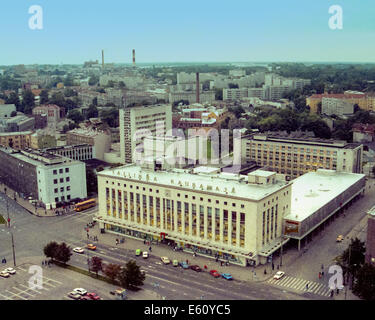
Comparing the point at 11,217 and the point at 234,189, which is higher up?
the point at 234,189

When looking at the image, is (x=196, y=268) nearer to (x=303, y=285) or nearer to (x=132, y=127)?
(x=303, y=285)

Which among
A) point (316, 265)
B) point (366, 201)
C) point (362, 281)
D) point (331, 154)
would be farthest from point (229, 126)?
point (362, 281)

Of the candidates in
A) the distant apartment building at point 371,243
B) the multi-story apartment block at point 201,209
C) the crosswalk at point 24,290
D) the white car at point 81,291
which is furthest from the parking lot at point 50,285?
the distant apartment building at point 371,243

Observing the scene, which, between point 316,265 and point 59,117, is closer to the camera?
point 316,265

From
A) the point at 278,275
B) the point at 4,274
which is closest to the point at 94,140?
the point at 4,274

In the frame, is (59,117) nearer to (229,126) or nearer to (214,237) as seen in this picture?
(229,126)
